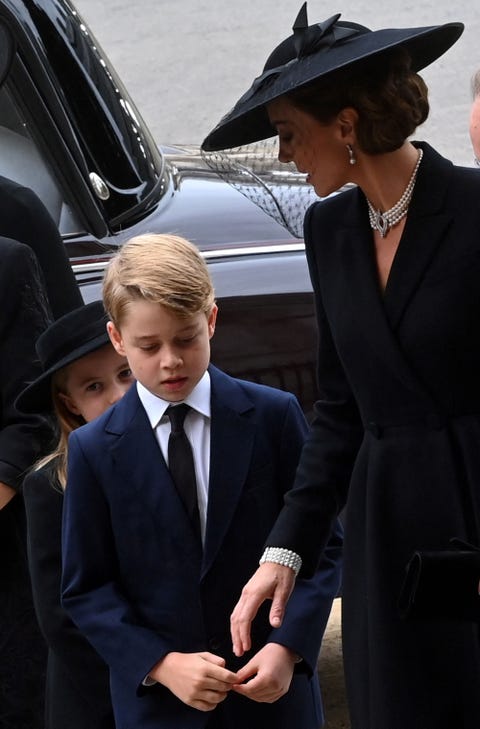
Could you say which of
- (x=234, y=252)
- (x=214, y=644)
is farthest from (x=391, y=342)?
(x=234, y=252)

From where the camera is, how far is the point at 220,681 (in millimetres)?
2541

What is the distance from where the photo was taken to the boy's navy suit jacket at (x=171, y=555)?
2.74 m

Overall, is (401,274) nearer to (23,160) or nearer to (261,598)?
(261,598)

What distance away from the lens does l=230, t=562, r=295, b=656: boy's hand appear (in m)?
2.46

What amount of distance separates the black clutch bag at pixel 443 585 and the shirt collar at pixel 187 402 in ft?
2.08

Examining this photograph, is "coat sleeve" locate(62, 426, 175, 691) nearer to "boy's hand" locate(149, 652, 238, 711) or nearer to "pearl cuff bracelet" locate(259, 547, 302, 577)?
"boy's hand" locate(149, 652, 238, 711)

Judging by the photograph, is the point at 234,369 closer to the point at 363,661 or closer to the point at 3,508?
the point at 3,508

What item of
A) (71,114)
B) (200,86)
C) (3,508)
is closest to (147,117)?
(200,86)

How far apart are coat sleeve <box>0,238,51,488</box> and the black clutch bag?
46.6 inches

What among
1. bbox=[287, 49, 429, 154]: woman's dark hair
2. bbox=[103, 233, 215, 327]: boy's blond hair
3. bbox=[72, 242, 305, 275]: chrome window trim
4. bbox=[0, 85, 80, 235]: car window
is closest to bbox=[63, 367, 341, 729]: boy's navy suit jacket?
bbox=[103, 233, 215, 327]: boy's blond hair

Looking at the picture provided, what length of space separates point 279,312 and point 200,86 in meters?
10.6

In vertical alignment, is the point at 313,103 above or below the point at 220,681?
above

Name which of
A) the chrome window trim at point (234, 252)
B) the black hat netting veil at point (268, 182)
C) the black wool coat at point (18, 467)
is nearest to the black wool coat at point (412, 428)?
the black wool coat at point (18, 467)

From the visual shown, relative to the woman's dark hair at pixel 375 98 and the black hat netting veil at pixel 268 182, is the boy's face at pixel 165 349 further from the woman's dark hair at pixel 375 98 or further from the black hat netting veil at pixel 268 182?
the black hat netting veil at pixel 268 182
